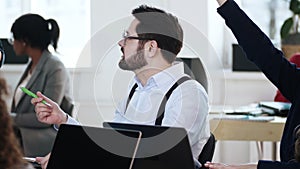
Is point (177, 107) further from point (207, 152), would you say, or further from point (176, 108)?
point (207, 152)

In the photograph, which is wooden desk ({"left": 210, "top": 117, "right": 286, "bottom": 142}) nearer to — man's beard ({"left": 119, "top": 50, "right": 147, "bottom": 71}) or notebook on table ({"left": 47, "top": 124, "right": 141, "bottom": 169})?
man's beard ({"left": 119, "top": 50, "right": 147, "bottom": 71})

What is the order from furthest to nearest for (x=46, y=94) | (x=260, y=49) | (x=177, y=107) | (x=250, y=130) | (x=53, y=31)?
(x=53, y=31) < (x=46, y=94) < (x=250, y=130) < (x=177, y=107) < (x=260, y=49)

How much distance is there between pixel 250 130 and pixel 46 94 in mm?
A: 1121

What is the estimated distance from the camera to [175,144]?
1.41 metres

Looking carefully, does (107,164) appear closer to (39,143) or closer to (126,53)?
(126,53)

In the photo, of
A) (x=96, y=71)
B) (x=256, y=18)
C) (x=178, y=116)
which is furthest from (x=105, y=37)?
(x=256, y=18)

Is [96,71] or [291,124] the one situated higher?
[96,71]

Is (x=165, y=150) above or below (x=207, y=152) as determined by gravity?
above

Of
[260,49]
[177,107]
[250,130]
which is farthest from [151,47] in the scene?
[250,130]

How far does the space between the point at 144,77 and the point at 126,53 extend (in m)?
0.24

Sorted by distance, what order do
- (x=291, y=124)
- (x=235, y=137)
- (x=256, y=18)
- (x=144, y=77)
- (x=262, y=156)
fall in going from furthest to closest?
1. (x=256, y=18)
2. (x=262, y=156)
3. (x=235, y=137)
4. (x=144, y=77)
5. (x=291, y=124)

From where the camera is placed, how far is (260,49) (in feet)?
5.77

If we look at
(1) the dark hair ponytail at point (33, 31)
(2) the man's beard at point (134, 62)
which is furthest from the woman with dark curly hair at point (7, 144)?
(1) the dark hair ponytail at point (33, 31)

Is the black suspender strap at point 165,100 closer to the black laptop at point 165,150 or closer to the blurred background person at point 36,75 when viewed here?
the black laptop at point 165,150
